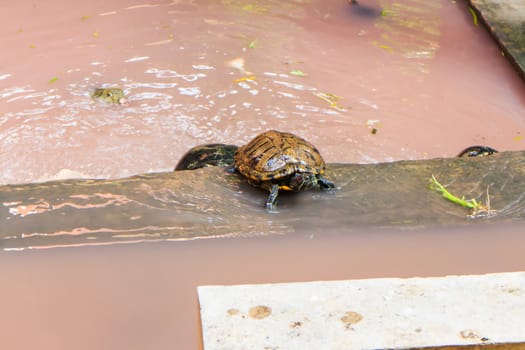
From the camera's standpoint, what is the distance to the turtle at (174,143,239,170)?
449cm

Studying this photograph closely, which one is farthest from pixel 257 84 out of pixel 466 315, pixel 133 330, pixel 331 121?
pixel 466 315

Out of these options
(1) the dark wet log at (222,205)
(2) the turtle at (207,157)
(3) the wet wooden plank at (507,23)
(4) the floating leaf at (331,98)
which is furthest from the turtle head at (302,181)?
(3) the wet wooden plank at (507,23)

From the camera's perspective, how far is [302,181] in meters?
3.87

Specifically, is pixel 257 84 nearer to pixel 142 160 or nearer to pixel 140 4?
pixel 142 160

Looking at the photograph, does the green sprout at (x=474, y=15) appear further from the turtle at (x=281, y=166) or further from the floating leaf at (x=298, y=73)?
the turtle at (x=281, y=166)

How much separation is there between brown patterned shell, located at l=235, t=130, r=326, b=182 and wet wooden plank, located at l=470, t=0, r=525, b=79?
10.1ft

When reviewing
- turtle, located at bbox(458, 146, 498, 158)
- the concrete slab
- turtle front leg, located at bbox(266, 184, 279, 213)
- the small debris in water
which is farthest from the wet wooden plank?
the small debris in water

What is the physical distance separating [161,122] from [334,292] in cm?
306

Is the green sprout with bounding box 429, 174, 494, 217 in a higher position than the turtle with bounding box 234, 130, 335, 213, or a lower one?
lower

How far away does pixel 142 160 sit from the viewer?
5070 millimetres

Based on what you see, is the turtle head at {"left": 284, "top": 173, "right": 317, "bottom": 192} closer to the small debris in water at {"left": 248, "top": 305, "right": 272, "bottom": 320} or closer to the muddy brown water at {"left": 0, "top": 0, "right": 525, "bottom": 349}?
the muddy brown water at {"left": 0, "top": 0, "right": 525, "bottom": 349}

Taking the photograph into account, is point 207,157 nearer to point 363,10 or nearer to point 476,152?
point 476,152

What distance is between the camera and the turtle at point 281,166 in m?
3.86

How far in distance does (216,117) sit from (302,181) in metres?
1.86
